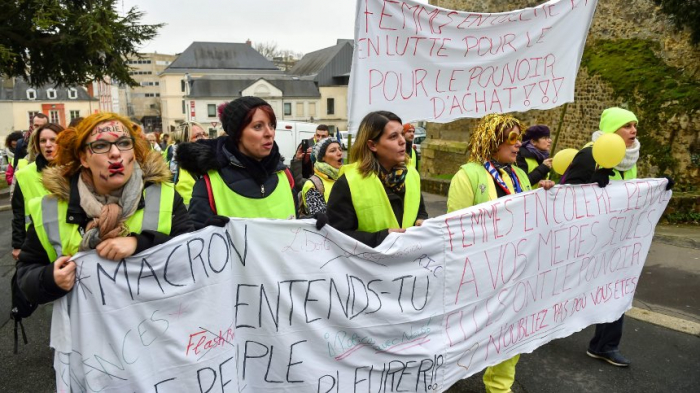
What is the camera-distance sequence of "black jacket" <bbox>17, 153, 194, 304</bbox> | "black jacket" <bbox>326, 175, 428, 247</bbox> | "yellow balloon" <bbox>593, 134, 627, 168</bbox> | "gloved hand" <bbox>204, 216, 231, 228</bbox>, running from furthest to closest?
"yellow balloon" <bbox>593, 134, 627, 168</bbox> → "black jacket" <bbox>326, 175, 428, 247</bbox> → "gloved hand" <bbox>204, 216, 231, 228</bbox> → "black jacket" <bbox>17, 153, 194, 304</bbox>

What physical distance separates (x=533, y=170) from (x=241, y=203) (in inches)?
143

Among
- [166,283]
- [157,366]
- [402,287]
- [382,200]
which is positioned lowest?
[157,366]

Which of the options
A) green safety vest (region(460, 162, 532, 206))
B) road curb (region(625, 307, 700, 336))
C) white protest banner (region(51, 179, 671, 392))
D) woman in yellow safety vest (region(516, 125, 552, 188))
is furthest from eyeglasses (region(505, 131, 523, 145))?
road curb (region(625, 307, 700, 336))

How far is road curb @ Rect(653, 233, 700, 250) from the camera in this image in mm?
7242

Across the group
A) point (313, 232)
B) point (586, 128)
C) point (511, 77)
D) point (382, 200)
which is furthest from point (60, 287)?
point (586, 128)

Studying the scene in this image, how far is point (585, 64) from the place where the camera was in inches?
487

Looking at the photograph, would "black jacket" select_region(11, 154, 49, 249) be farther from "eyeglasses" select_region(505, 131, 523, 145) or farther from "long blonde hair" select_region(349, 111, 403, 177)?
"eyeglasses" select_region(505, 131, 523, 145)

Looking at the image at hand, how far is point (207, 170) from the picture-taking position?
288 cm

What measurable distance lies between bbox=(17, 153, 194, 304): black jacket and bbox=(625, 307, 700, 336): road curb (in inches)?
170

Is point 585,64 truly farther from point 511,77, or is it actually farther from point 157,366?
point 157,366

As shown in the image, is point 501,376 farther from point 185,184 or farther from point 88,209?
point 185,184

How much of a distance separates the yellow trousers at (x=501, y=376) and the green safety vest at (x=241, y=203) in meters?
1.67

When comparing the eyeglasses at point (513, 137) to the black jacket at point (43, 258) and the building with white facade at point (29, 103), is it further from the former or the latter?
the building with white facade at point (29, 103)

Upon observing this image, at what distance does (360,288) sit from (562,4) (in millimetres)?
2632
